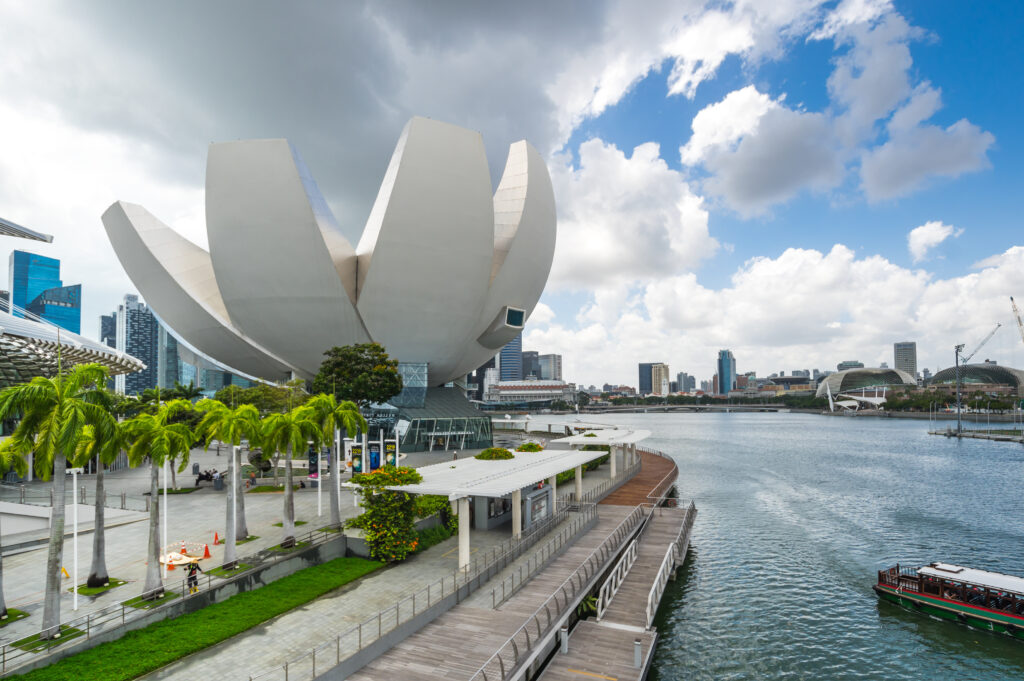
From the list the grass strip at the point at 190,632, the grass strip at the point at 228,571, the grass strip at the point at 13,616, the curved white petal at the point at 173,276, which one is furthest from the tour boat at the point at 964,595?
the curved white petal at the point at 173,276

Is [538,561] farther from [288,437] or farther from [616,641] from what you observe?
[288,437]

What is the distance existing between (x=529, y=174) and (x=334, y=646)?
41923mm

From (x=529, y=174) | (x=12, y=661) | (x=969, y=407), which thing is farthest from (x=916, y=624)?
(x=969, y=407)

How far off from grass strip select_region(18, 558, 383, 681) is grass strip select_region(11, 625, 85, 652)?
62 cm

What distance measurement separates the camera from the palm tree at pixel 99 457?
13.3 m

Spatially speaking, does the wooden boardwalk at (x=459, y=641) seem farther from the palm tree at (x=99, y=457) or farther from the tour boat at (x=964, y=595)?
the tour boat at (x=964, y=595)

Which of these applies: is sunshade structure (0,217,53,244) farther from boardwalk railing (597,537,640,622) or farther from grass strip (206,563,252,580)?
boardwalk railing (597,537,640,622)

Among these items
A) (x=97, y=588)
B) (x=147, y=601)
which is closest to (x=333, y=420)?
(x=147, y=601)

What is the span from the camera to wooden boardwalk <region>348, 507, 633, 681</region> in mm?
11219

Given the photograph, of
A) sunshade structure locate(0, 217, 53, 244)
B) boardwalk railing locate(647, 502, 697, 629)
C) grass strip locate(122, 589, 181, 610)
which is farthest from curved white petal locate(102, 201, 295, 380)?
boardwalk railing locate(647, 502, 697, 629)

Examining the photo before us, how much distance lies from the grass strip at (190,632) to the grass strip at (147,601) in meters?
0.74

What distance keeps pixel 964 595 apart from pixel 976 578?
0.71 m

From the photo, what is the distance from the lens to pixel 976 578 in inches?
724

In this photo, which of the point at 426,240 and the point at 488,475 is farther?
the point at 426,240
